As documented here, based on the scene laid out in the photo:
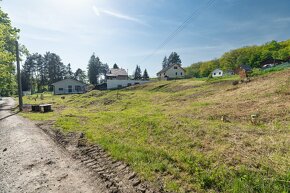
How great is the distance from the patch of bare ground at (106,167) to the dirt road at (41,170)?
236 mm

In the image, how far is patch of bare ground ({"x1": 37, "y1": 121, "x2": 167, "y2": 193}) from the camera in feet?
14.3

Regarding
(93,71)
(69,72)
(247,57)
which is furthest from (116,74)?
(247,57)

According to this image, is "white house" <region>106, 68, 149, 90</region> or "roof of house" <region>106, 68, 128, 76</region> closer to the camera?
"white house" <region>106, 68, 149, 90</region>

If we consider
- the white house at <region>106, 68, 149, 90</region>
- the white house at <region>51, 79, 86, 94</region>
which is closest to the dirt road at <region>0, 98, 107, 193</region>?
the white house at <region>106, 68, 149, 90</region>

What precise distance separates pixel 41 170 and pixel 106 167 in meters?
1.83

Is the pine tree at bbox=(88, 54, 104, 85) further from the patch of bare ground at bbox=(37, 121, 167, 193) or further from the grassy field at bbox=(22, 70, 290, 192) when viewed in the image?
the patch of bare ground at bbox=(37, 121, 167, 193)

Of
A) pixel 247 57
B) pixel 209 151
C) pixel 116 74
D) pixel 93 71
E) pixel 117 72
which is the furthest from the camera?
pixel 247 57

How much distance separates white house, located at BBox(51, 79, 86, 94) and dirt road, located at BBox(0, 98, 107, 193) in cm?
5428

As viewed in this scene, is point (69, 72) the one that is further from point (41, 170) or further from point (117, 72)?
point (41, 170)

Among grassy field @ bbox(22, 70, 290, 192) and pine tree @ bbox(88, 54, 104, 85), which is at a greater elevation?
pine tree @ bbox(88, 54, 104, 85)

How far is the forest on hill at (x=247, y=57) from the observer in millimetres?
78938

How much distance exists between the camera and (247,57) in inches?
3356

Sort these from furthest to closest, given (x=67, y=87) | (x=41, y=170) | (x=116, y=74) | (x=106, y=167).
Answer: (x=116, y=74)
(x=67, y=87)
(x=106, y=167)
(x=41, y=170)

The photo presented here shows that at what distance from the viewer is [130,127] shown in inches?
381
